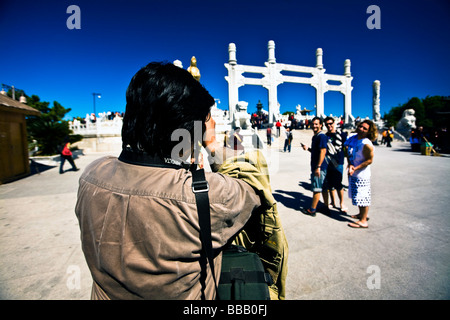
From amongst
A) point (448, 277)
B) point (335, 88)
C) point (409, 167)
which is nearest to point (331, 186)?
point (448, 277)

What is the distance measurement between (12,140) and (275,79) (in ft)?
→ 80.3

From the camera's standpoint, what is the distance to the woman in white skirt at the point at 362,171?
3.33 meters

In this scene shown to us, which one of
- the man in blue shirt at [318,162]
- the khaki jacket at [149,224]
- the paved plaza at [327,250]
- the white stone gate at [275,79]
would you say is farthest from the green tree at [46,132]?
the white stone gate at [275,79]

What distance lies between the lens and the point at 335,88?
2900cm

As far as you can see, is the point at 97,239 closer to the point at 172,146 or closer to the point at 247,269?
the point at 172,146

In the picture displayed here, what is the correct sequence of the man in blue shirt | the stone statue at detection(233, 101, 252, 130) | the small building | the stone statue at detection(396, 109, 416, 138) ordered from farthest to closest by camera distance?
1. the stone statue at detection(396, 109, 416, 138)
2. the stone statue at detection(233, 101, 252, 130)
3. the small building
4. the man in blue shirt

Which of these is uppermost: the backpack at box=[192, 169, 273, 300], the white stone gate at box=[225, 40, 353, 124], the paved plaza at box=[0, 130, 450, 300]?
the white stone gate at box=[225, 40, 353, 124]

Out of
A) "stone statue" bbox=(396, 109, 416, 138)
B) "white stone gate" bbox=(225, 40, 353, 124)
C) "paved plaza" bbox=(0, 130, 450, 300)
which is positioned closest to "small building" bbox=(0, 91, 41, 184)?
"paved plaza" bbox=(0, 130, 450, 300)

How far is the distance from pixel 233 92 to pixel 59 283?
76.5 ft

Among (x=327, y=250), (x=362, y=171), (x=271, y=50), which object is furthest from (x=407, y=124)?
(x=327, y=250)

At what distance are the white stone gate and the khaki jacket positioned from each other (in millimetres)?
23470

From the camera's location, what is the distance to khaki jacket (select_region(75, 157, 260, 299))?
79 cm

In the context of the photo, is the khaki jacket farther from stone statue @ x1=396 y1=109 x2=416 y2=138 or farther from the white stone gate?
stone statue @ x1=396 y1=109 x2=416 y2=138

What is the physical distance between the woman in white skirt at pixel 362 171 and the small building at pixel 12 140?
32.7 feet
